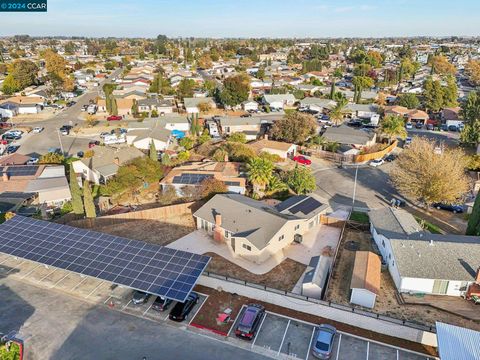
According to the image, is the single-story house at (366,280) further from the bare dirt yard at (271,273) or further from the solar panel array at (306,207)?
the solar panel array at (306,207)

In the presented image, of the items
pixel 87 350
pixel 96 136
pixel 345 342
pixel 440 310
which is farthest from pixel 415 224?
pixel 96 136

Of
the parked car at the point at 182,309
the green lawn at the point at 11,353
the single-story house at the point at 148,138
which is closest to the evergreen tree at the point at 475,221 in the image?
the parked car at the point at 182,309

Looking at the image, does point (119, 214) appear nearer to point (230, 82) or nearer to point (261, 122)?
point (261, 122)

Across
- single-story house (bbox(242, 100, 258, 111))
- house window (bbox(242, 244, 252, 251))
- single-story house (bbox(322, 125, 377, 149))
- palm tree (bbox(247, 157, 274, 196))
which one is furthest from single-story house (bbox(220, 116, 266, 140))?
house window (bbox(242, 244, 252, 251))

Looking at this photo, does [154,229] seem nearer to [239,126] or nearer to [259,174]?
[259,174]

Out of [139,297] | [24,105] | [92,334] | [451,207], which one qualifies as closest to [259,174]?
[139,297]
